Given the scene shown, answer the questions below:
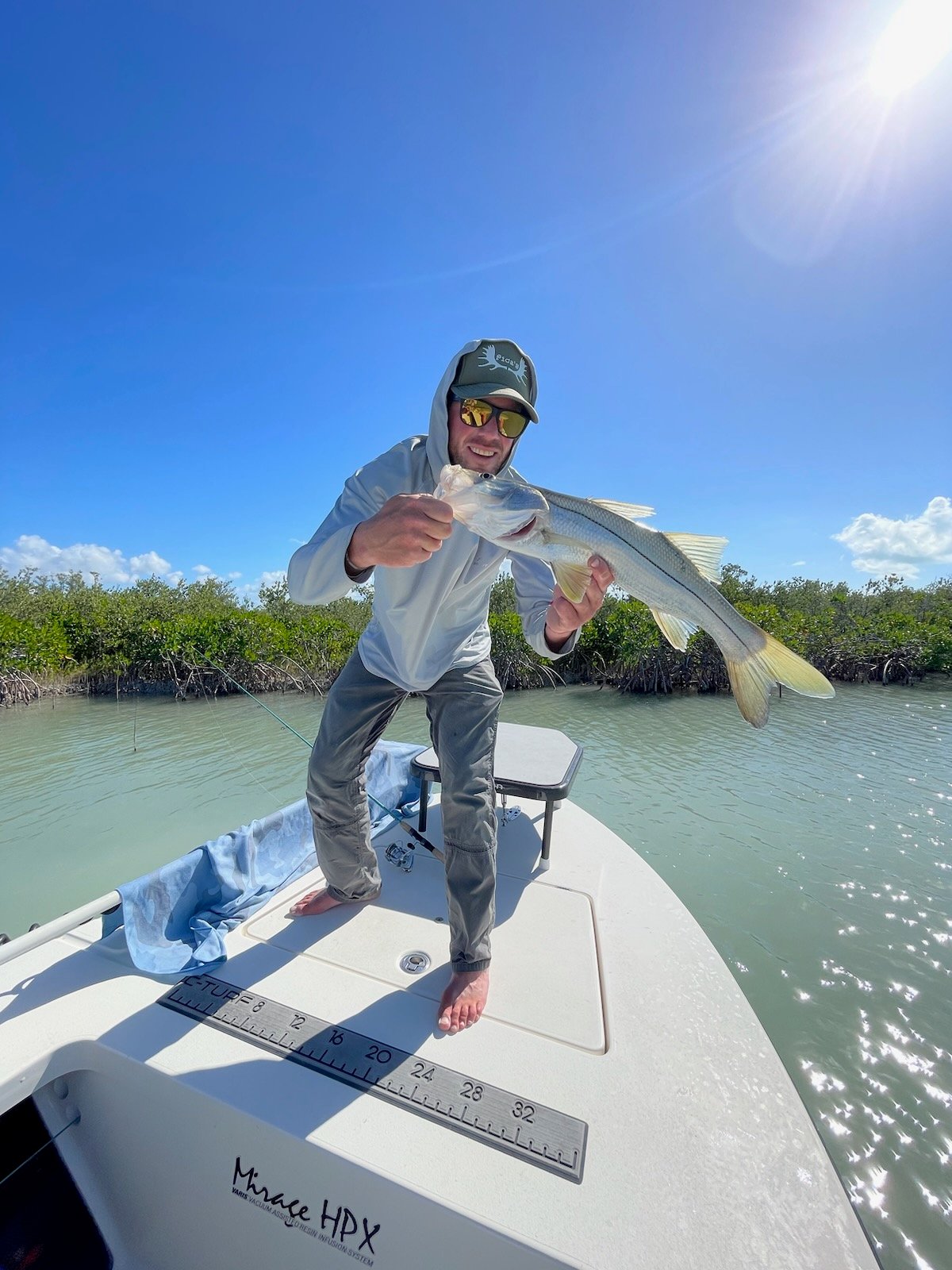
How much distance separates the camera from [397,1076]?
160 centimetres

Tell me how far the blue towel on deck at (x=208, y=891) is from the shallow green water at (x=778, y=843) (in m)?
2.62

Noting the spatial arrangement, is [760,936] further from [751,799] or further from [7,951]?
[7,951]

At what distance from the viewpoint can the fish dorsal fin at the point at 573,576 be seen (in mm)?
2027

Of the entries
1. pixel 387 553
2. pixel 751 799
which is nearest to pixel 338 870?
pixel 387 553

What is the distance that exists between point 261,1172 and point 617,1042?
114 cm

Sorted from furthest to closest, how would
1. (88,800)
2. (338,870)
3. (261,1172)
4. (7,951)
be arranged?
1. (88,800)
2. (338,870)
3. (7,951)
4. (261,1172)

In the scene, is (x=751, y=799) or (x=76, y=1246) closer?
(x=76, y=1246)

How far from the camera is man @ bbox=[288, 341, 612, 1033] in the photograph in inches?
80.0

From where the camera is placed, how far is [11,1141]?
161 centimetres

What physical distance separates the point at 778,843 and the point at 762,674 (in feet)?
14.8

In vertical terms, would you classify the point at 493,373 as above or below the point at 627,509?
above

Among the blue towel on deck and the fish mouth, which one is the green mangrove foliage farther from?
the fish mouth

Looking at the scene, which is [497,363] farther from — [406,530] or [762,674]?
[762,674]

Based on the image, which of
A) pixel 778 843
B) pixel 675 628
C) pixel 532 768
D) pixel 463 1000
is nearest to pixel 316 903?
pixel 463 1000
